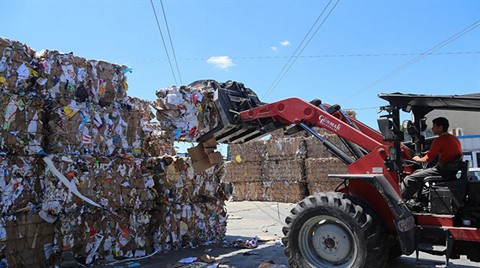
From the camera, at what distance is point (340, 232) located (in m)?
5.68

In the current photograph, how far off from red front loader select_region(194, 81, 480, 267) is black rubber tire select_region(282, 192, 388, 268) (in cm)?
1

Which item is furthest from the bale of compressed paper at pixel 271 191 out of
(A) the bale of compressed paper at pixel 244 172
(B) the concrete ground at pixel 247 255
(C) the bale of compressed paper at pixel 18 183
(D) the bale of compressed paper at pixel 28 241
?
(C) the bale of compressed paper at pixel 18 183

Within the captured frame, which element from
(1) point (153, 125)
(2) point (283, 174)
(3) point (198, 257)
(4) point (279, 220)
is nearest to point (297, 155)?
(2) point (283, 174)

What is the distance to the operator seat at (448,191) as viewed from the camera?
5285 mm

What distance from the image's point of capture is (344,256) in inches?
221

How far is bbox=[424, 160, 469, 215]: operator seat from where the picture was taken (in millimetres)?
5285

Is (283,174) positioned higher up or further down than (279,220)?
higher up

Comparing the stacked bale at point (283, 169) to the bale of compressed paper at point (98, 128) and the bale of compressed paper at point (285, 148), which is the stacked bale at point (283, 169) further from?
the bale of compressed paper at point (98, 128)

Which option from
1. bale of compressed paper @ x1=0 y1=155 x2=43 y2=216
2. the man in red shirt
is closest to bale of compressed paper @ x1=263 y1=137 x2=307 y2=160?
the man in red shirt

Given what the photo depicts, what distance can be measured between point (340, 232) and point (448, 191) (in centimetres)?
147

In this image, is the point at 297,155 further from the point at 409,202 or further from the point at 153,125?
the point at 409,202

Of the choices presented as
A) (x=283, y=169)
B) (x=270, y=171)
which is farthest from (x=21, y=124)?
(x=270, y=171)

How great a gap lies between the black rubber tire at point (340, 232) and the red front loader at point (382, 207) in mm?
12

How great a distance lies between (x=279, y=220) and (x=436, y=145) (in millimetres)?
7939
